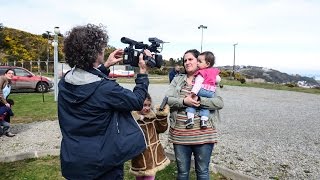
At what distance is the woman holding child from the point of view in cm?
395

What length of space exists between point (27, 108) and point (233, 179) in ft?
34.8

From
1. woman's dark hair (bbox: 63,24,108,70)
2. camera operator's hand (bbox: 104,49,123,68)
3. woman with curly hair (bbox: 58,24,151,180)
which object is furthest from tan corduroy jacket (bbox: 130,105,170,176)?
woman's dark hair (bbox: 63,24,108,70)

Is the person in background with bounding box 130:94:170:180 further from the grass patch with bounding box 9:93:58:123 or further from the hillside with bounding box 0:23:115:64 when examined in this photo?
the hillside with bounding box 0:23:115:64

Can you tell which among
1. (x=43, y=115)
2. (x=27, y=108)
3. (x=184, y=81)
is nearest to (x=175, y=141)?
(x=184, y=81)

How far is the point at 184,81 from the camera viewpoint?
13.7ft

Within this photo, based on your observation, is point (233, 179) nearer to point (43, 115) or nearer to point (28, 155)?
point (28, 155)

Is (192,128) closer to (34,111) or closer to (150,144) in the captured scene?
(150,144)

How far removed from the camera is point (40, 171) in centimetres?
574

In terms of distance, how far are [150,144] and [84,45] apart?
1.61 meters

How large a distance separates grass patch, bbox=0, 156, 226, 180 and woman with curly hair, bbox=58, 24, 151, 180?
8.68 ft

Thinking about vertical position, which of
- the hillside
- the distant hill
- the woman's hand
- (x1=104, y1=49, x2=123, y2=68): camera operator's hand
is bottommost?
the distant hill

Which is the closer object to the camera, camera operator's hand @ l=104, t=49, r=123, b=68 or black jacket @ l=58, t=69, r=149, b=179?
black jacket @ l=58, t=69, r=149, b=179

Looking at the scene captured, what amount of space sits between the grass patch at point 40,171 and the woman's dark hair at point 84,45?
116 inches

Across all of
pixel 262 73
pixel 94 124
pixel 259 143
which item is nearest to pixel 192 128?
pixel 94 124
